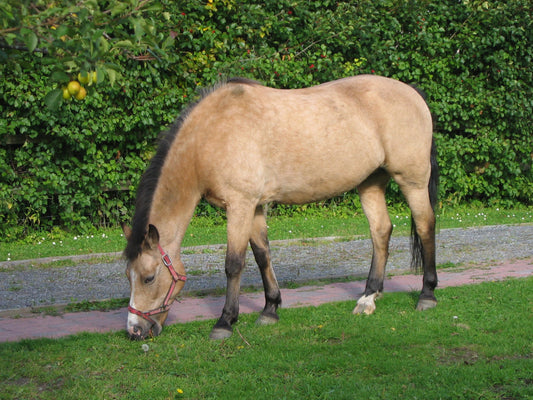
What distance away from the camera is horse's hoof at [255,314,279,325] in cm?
545

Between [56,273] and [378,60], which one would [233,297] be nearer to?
[56,273]

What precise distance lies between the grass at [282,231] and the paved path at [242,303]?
121 inches

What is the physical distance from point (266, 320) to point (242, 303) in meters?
0.97

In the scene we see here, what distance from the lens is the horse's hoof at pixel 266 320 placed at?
5.45 metres

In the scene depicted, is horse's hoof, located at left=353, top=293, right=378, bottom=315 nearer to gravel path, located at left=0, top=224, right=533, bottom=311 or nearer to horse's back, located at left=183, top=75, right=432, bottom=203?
horse's back, located at left=183, top=75, right=432, bottom=203

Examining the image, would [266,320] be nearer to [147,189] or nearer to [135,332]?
[135,332]

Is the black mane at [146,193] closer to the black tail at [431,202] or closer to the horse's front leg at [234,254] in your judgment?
the horse's front leg at [234,254]

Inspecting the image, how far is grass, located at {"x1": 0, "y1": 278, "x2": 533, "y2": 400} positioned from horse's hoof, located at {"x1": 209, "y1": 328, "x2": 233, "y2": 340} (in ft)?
0.25

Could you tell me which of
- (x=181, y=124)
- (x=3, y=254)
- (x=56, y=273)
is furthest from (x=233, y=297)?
(x=3, y=254)

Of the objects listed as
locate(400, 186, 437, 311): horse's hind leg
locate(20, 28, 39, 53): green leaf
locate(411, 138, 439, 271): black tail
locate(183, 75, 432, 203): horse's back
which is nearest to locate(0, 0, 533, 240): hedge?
locate(183, 75, 432, 203): horse's back

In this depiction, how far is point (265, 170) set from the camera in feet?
17.5

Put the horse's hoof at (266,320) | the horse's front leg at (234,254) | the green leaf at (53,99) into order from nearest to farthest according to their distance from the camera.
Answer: the green leaf at (53,99) < the horse's front leg at (234,254) < the horse's hoof at (266,320)

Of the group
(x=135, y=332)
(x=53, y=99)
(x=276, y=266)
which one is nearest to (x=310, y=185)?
(x=135, y=332)

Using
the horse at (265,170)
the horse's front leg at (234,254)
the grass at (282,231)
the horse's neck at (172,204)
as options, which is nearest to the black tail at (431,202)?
the horse at (265,170)
